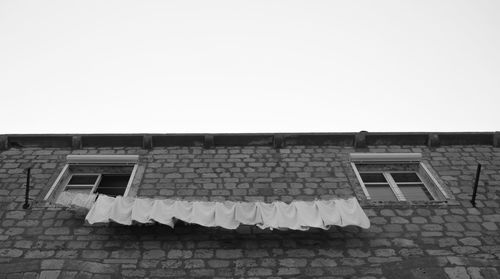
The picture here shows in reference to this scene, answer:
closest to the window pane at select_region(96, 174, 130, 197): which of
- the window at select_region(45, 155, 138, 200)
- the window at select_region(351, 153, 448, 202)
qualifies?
the window at select_region(45, 155, 138, 200)

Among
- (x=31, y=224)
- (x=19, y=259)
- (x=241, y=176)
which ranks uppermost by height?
(x=241, y=176)

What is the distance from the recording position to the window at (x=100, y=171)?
7.14 metres

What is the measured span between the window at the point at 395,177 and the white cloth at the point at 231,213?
1.38 metres

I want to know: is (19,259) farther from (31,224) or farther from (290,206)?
(290,206)

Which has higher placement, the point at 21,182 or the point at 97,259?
the point at 21,182

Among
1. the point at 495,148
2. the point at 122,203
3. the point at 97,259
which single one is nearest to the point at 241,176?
the point at 122,203

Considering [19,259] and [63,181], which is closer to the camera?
[19,259]

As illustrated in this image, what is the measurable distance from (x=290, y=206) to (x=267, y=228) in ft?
1.66

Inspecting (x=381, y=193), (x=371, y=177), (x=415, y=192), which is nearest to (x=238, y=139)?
(x=371, y=177)

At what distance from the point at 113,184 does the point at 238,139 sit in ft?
8.81

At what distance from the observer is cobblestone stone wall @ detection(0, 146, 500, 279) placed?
5.07 m

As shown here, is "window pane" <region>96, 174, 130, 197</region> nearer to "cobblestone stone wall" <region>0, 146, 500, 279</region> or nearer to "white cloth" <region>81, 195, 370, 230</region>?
"cobblestone stone wall" <region>0, 146, 500, 279</region>

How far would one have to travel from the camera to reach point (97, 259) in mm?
5230

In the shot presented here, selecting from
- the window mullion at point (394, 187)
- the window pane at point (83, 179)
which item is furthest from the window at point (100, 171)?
the window mullion at point (394, 187)
